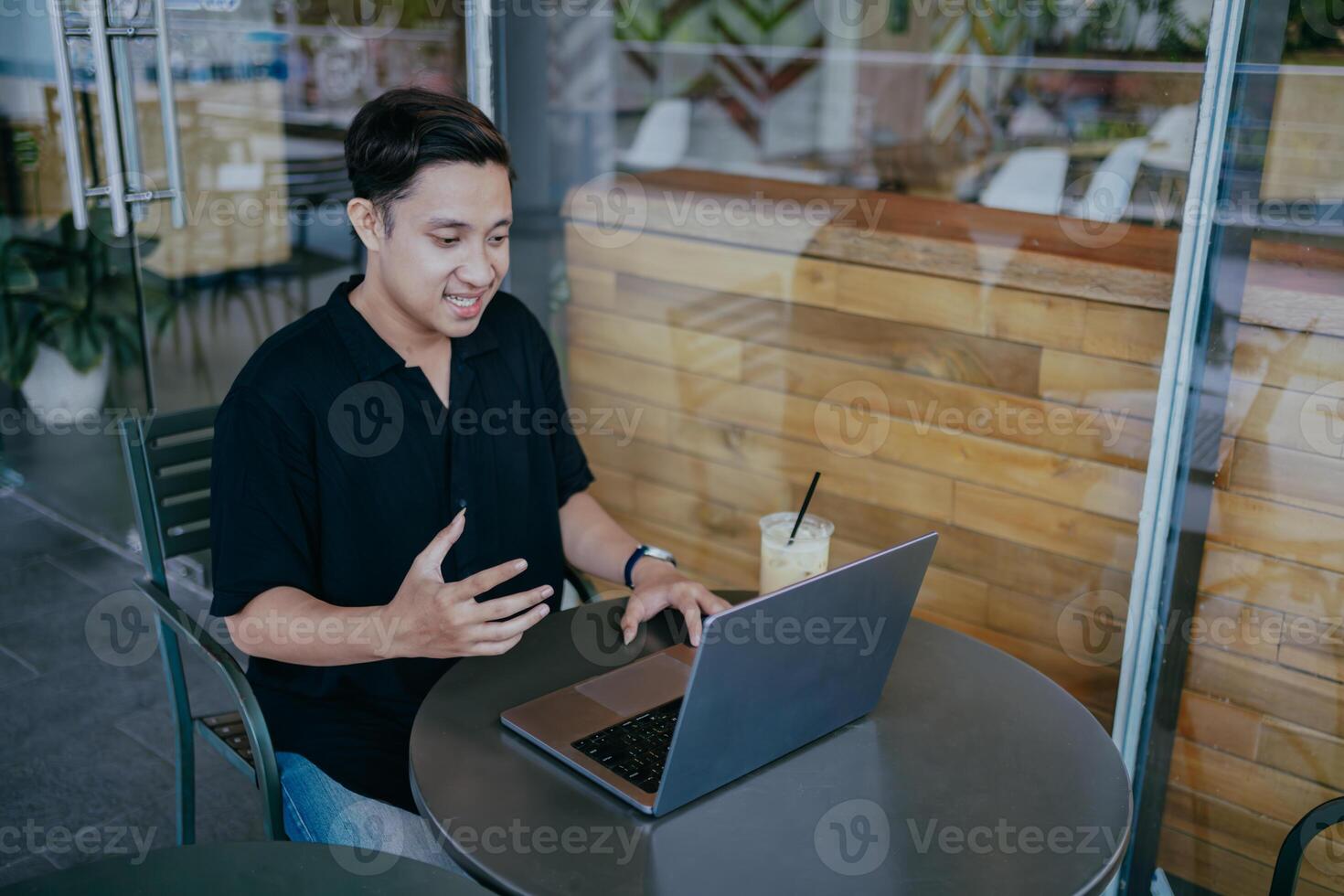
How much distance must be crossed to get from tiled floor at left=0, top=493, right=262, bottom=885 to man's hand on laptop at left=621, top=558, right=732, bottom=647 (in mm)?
1125

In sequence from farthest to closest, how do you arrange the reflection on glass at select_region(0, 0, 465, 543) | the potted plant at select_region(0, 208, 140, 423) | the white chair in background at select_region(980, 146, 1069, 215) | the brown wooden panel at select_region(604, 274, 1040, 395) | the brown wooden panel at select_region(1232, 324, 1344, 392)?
the white chair in background at select_region(980, 146, 1069, 215), the potted plant at select_region(0, 208, 140, 423), the reflection on glass at select_region(0, 0, 465, 543), the brown wooden panel at select_region(604, 274, 1040, 395), the brown wooden panel at select_region(1232, 324, 1344, 392)

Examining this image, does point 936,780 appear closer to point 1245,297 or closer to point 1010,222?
point 1245,297

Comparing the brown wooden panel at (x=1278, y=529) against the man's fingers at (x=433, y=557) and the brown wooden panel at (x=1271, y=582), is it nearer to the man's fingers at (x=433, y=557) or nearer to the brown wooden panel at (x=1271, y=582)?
the brown wooden panel at (x=1271, y=582)

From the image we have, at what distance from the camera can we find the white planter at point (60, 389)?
345 cm

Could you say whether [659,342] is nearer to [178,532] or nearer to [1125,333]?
[1125,333]

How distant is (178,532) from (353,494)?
0.45 meters

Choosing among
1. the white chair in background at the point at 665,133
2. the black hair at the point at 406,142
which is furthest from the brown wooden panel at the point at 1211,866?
the white chair in background at the point at 665,133

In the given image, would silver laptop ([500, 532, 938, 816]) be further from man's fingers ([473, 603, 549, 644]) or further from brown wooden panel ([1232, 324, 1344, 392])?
brown wooden panel ([1232, 324, 1344, 392])

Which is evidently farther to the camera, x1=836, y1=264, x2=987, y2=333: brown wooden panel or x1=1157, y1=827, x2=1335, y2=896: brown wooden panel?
x1=836, y1=264, x2=987, y2=333: brown wooden panel

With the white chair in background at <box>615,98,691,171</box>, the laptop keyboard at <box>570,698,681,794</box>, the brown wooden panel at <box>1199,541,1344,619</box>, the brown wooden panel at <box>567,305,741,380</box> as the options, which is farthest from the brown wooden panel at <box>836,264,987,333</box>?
the white chair in background at <box>615,98,691,171</box>

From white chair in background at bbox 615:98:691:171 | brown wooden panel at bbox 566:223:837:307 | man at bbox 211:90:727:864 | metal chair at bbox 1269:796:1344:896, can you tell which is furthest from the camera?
white chair in background at bbox 615:98:691:171

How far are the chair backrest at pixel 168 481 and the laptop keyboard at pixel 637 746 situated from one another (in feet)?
2.67

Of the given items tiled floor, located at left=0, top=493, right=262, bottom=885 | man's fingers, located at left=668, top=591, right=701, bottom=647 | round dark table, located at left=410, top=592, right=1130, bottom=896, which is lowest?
tiled floor, located at left=0, top=493, right=262, bottom=885

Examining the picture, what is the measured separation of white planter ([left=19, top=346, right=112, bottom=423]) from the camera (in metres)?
3.45
